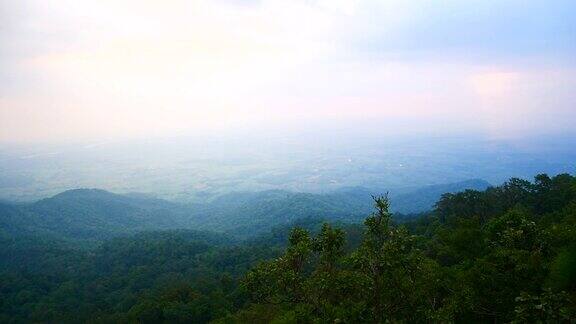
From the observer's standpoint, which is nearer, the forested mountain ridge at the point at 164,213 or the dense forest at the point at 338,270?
the dense forest at the point at 338,270

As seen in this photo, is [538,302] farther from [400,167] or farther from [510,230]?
[400,167]

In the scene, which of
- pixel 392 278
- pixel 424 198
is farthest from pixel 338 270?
pixel 424 198

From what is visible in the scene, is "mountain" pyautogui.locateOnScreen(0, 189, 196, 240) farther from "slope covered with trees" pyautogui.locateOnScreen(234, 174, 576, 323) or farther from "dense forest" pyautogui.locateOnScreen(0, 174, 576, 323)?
"slope covered with trees" pyautogui.locateOnScreen(234, 174, 576, 323)

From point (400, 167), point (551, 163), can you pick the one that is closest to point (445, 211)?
point (400, 167)

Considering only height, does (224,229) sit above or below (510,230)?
below

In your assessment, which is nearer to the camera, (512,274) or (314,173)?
(512,274)

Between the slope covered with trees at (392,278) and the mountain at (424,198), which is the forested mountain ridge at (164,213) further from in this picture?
the slope covered with trees at (392,278)

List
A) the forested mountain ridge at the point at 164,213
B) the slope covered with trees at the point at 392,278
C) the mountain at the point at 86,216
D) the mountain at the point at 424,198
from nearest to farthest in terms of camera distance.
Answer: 1. the slope covered with trees at the point at 392,278
2. the forested mountain ridge at the point at 164,213
3. the mountain at the point at 86,216
4. the mountain at the point at 424,198

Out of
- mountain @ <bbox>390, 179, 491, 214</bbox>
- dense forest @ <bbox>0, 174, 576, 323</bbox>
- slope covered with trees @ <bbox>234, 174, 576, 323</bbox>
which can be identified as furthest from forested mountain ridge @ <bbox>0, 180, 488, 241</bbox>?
slope covered with trees @ <bbox>234, 174, 576, 323</bbox>

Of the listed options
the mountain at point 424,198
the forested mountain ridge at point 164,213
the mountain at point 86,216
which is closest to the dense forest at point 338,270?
the mountain at point 86,216
